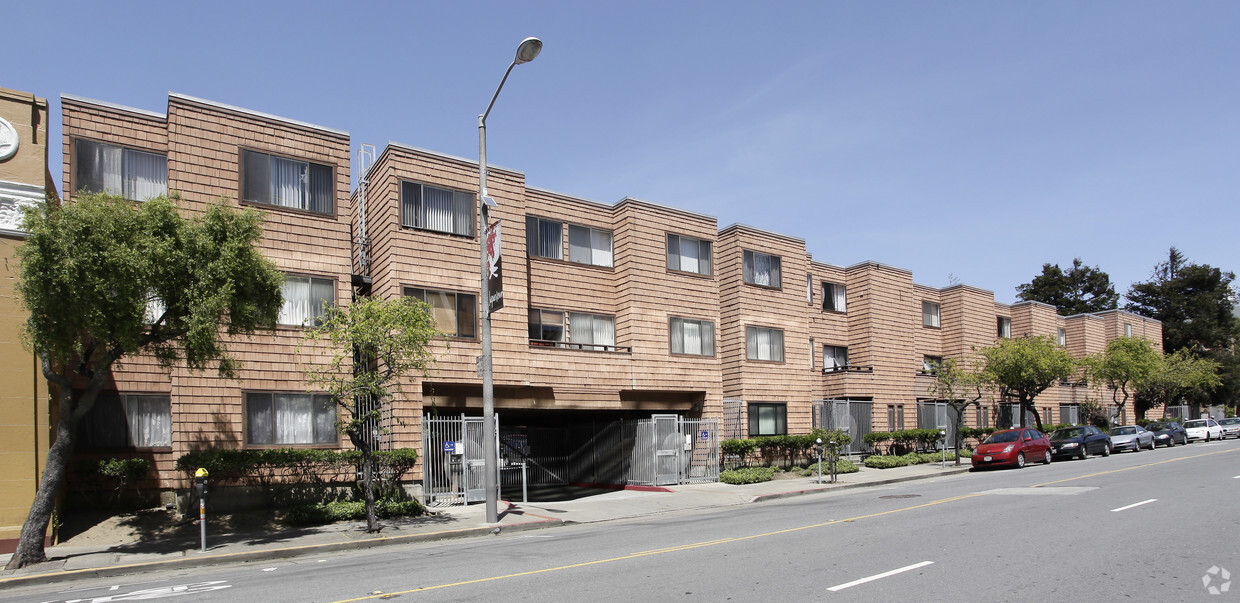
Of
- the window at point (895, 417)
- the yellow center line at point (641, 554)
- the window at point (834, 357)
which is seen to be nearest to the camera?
the yellow center line at point (641, 554)

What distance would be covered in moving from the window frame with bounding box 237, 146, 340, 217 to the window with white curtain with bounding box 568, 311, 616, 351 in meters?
7.89

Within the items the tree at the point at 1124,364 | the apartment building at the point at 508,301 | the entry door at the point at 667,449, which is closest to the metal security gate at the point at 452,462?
the apartment building at the point at 508,301

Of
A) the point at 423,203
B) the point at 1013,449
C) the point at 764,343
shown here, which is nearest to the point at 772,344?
the point at 764,343

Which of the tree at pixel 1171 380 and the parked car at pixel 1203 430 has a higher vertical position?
the tree at pixel 1171 380

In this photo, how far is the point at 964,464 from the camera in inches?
1289

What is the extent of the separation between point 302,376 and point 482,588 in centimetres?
1146

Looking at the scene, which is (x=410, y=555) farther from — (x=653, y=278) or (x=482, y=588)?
(x=653, y=278)

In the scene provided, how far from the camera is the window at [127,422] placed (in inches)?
671

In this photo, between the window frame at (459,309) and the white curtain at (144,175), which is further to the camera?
the window frame at (459,309)

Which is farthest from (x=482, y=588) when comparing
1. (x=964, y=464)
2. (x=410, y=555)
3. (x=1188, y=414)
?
(x=1188, y=414)

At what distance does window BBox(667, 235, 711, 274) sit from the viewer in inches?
1097

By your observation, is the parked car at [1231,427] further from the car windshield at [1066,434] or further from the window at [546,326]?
the window at [546,326]

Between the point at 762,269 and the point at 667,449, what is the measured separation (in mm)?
8684

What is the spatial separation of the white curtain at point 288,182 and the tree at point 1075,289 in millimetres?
83633
